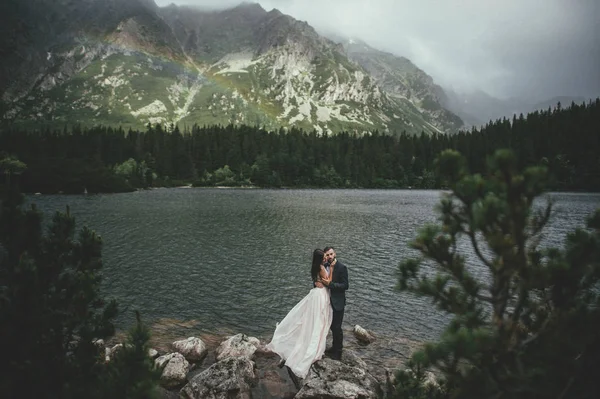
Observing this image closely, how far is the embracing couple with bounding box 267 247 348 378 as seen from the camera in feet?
39.7

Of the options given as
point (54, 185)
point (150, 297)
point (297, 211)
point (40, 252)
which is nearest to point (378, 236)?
point (297, 211)

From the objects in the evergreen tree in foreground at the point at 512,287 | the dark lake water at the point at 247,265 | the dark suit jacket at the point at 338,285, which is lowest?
the dark lake water at the point at 247,265

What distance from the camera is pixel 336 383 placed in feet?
35.4

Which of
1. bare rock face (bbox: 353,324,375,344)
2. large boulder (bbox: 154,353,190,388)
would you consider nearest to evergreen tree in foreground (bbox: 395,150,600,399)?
large boulder (bbox: 154,353,190,388)

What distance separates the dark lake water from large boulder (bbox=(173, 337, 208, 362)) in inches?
127

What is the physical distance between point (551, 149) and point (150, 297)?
169672mm

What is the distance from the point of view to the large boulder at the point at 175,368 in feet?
40.0

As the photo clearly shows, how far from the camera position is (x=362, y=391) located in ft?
34.9

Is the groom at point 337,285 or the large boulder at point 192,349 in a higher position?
the groom at point 337,285

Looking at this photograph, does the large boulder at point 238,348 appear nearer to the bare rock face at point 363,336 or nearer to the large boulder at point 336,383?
the large boulder at point 336,383

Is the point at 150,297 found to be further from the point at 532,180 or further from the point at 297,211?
the point at 297,211

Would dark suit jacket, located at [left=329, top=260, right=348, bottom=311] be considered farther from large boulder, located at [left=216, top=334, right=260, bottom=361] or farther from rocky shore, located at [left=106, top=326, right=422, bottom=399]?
large boulder, located at [left=216, top=334, right=260, bottom=361]

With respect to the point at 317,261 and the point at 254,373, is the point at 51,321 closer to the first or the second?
the point at 317,261

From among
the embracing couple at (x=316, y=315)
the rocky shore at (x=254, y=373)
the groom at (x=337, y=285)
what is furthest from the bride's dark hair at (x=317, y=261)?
the rocky shore at (x=254, y=373)
